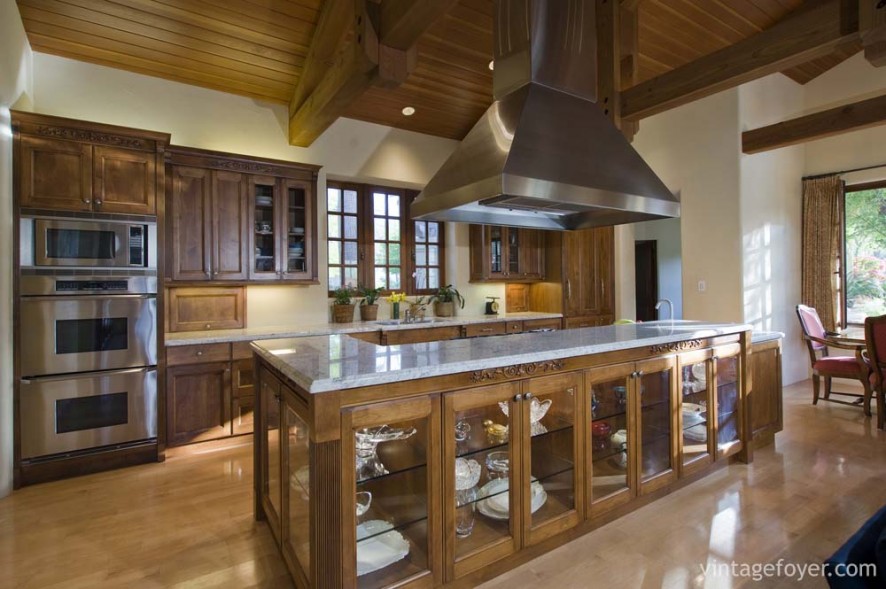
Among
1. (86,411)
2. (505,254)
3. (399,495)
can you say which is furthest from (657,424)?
(86,411)

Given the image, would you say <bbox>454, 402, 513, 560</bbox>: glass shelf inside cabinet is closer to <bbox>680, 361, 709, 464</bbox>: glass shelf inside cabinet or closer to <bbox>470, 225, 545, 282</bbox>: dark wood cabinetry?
<bbox>680, 361, 709, 464</bbox>: glass shelf inside cabinet

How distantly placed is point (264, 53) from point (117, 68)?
118 centimetres

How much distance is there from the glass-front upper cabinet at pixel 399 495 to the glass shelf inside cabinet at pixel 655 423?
1335 mm

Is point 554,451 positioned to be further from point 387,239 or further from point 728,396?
point 387,239

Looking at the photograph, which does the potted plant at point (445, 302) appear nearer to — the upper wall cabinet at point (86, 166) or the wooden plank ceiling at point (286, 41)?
the wooden plank ceiling at point (286, 41)

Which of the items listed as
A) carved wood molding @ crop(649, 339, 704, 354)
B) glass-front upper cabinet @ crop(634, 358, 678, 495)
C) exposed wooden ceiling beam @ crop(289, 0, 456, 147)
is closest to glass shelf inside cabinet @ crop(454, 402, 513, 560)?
glass-front upper cabinet @ crop(634, 358, 678, 495)

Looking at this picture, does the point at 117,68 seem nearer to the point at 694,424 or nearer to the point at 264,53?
the point at 264,53

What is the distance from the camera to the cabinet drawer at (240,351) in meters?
3.54

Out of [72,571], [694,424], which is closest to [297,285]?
[72,571]

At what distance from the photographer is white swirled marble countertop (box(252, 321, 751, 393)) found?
5.04 feet

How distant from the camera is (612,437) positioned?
2.31m

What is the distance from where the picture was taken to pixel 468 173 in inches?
79.4

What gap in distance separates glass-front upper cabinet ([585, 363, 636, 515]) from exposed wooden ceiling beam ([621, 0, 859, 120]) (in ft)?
7.63

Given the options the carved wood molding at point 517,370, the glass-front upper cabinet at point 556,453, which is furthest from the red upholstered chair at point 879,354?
the carved wood molding at point 517,370
